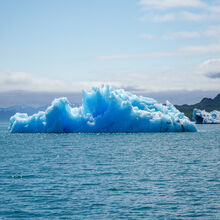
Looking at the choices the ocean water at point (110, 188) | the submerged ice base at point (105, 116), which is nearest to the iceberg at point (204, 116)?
the submerged ice base at point (105, 116)

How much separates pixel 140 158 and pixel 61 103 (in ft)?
66.5

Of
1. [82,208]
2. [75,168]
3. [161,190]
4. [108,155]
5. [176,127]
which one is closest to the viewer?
[82,208]

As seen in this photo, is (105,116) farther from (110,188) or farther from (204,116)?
(204,116)

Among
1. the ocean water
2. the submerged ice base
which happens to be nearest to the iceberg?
the submerged ice base

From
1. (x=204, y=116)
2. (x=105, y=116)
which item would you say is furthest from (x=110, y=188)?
Answer: (x=204, y=116)

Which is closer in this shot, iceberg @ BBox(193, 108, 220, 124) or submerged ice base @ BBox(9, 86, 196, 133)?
submerged ice base @ BBox(9, 86, 196, 133)

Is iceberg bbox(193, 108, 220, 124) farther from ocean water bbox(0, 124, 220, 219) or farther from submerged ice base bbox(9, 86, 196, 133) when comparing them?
ocean water bbox(0, 124, 220, 219)

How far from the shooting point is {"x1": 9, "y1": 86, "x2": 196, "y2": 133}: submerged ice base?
45.3 meters

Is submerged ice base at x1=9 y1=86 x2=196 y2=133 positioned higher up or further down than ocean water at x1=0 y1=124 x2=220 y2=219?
higher up

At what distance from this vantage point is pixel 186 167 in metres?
22.3

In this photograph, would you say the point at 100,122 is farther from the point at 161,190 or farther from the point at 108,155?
the point at 161,190

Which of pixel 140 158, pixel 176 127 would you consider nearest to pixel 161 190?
pixel 140 158

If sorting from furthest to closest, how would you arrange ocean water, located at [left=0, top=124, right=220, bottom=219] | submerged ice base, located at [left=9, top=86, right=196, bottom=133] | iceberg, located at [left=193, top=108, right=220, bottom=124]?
iceberg, located at [left=193, top=108, right=220, bottom=124], submerged ice base, located at [left=9, top=86, right=196, bottom=133], ocean water, located at [left=0, top=124, right=220, bottom=219]

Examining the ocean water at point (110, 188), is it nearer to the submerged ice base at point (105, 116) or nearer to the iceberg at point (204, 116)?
the submerged ice base at point (105, 116)
